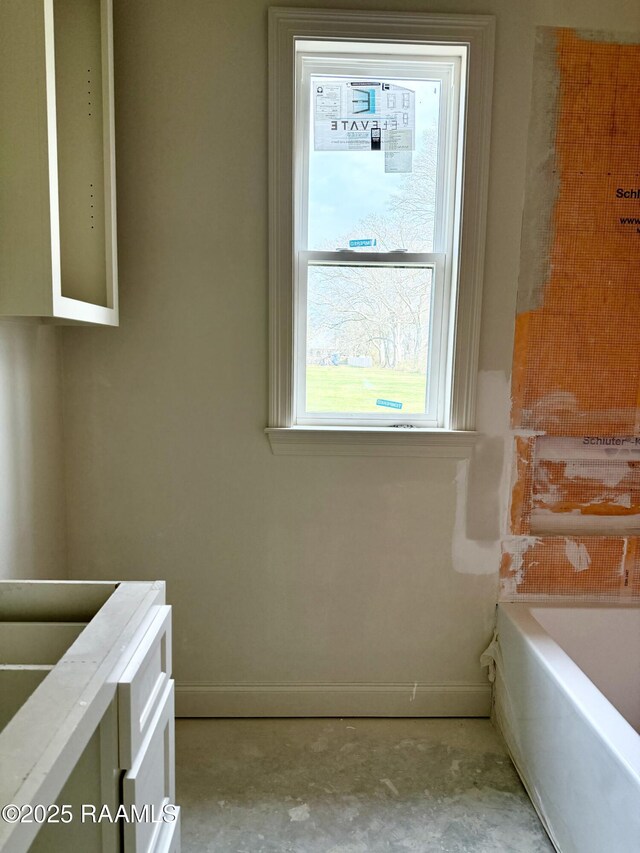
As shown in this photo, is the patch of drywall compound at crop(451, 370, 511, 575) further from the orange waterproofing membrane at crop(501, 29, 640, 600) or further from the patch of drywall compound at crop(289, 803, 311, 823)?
the patch of drywall compound at crop(289, 803, 311, 823)

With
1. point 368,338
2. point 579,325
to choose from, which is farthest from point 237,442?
point 579,325

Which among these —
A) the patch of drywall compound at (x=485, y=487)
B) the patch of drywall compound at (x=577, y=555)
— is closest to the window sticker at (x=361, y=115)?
the patch of drywall compound at (x=485, y=487)

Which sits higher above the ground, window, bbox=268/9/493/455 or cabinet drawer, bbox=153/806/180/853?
window, bbox=268/9/493/455

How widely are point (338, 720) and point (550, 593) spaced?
940 millimetres

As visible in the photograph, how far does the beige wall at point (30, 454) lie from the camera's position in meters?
1.77

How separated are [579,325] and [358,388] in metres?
0.82

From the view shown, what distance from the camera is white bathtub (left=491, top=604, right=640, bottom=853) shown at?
1458mm

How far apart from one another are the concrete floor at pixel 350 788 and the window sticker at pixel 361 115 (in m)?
2.12

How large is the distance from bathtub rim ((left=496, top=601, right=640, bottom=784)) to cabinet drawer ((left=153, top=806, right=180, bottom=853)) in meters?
1.08

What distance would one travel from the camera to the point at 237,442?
7.23 ft

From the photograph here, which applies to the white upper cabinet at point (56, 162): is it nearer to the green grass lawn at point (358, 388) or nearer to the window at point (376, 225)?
the window at point (376, 225)

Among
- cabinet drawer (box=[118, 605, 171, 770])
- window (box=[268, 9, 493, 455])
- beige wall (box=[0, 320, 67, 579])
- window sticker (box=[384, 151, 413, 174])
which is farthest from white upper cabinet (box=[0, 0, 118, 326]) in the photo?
window sticker (box=[384, 151, 413, 174])

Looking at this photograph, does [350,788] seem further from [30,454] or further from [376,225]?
[376,225]

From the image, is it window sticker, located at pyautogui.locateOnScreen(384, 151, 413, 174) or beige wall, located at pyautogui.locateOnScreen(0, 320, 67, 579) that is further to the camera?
window sticker, located at pyautogui.locateOnScreen(384, 151, 413, 174)
